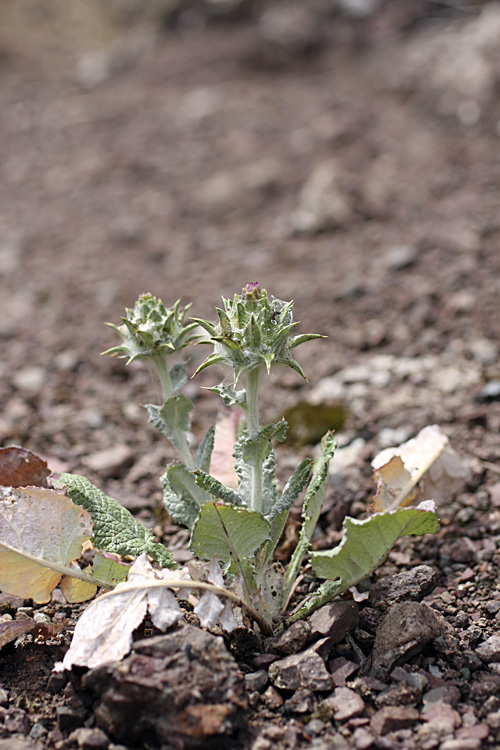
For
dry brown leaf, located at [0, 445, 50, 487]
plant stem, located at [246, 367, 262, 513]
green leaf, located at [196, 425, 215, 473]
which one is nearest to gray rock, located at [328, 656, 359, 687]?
plant stem, located at [246, 367, 262, 513]

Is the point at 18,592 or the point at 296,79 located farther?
the point at 296,79

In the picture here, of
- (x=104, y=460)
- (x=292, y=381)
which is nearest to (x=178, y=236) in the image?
(x=292, y=381)

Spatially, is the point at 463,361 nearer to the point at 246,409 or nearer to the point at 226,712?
the point at 246,409

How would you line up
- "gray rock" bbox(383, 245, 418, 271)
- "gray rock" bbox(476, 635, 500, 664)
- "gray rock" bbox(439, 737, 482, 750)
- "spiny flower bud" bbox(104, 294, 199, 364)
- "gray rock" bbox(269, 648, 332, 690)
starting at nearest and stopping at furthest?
"gray rock" bbox(439, 737, 482, 750)
"gray rock" bbox(269, 648, 332, 690)
"gray rock" bbox(476, 635, 500, 664)
"spiny flower bud" bbox(104, 294, 199, 364)
"gray rock" bbox(383, 245, 418, 271)

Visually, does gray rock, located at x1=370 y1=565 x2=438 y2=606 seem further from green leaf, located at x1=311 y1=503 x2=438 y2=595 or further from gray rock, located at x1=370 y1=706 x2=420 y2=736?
gray rock, located at x1=370 y1=706 x2=420 y2=736

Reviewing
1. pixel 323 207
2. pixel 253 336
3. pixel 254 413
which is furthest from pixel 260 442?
pixel 323 207

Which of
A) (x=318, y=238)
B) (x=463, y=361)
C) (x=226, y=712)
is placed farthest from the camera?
(x=318, y=238)
